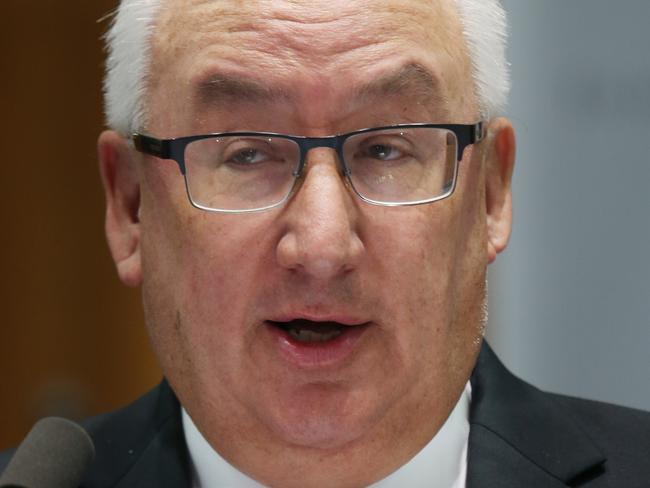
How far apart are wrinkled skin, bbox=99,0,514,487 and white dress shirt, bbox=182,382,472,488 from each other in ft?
0.18

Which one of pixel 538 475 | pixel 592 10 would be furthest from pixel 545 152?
pixel 538 475

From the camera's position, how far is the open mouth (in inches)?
74.0

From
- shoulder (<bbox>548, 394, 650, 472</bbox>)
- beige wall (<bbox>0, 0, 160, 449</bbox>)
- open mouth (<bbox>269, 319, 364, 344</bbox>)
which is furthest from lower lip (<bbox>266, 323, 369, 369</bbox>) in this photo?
beige wall (<bbox>0, 0, 160, 449</bbox>)

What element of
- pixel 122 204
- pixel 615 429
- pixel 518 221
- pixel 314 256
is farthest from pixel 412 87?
pixel 518 221

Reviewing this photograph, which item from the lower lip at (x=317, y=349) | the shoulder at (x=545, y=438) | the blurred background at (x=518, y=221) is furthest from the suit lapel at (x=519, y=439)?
the blurred background at (x=518, y=221)

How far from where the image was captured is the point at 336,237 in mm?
1781

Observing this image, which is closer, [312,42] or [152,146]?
[312,42]

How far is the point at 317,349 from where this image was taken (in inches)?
73.3

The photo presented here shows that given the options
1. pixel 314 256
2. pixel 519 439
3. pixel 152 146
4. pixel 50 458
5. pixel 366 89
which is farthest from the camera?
pixel 519 439

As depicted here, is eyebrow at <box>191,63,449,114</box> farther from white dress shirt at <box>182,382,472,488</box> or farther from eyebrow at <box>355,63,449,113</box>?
white dress shirt at <box>182,382,472,488</box>

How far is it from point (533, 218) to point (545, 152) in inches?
7.3

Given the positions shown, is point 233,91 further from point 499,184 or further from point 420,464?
point 420,464

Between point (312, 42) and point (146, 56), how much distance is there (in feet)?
1.08

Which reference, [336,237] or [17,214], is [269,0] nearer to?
[336,237]
